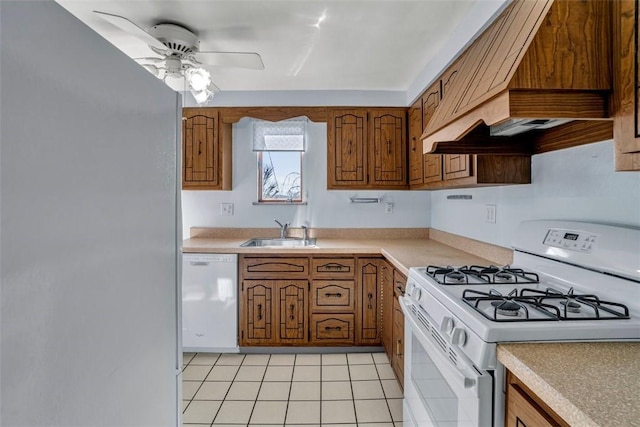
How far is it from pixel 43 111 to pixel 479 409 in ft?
3.86

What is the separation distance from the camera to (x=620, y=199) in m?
1.13

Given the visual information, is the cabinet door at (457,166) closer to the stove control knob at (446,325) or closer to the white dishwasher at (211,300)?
the stove control knob at (446,325)

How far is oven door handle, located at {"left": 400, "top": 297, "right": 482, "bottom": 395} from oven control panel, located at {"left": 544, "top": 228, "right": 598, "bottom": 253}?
655 millimetres

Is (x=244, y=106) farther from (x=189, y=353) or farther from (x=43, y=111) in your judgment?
(x=43, y=111)

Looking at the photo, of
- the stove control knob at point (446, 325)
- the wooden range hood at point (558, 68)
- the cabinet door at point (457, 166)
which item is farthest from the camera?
the cabinet door at point (457, 166)

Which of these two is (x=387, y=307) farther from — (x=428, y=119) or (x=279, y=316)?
(x=428, y=119)

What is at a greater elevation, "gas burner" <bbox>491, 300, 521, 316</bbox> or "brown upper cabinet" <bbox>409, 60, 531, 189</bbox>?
"brown upper cabinet" <bbox>409, 60, 531, 189</bbox>

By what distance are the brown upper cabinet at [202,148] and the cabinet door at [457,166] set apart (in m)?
1.92

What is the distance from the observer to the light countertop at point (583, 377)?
1.87ft

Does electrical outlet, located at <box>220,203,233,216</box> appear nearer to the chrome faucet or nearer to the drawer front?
the chrome faucet

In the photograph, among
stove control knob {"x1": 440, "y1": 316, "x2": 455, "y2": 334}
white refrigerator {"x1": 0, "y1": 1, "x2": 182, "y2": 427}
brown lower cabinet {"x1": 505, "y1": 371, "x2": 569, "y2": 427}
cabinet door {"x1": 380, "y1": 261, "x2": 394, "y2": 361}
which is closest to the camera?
white refrigerator {"x1": 0, "y1": 1, "x2": 182, "y2": 427}

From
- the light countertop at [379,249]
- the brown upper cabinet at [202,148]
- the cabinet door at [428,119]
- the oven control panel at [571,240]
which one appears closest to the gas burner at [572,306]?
the oven control panel at [571,240]

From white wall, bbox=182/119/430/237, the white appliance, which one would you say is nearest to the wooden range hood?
the white appliance

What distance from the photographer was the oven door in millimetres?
853
